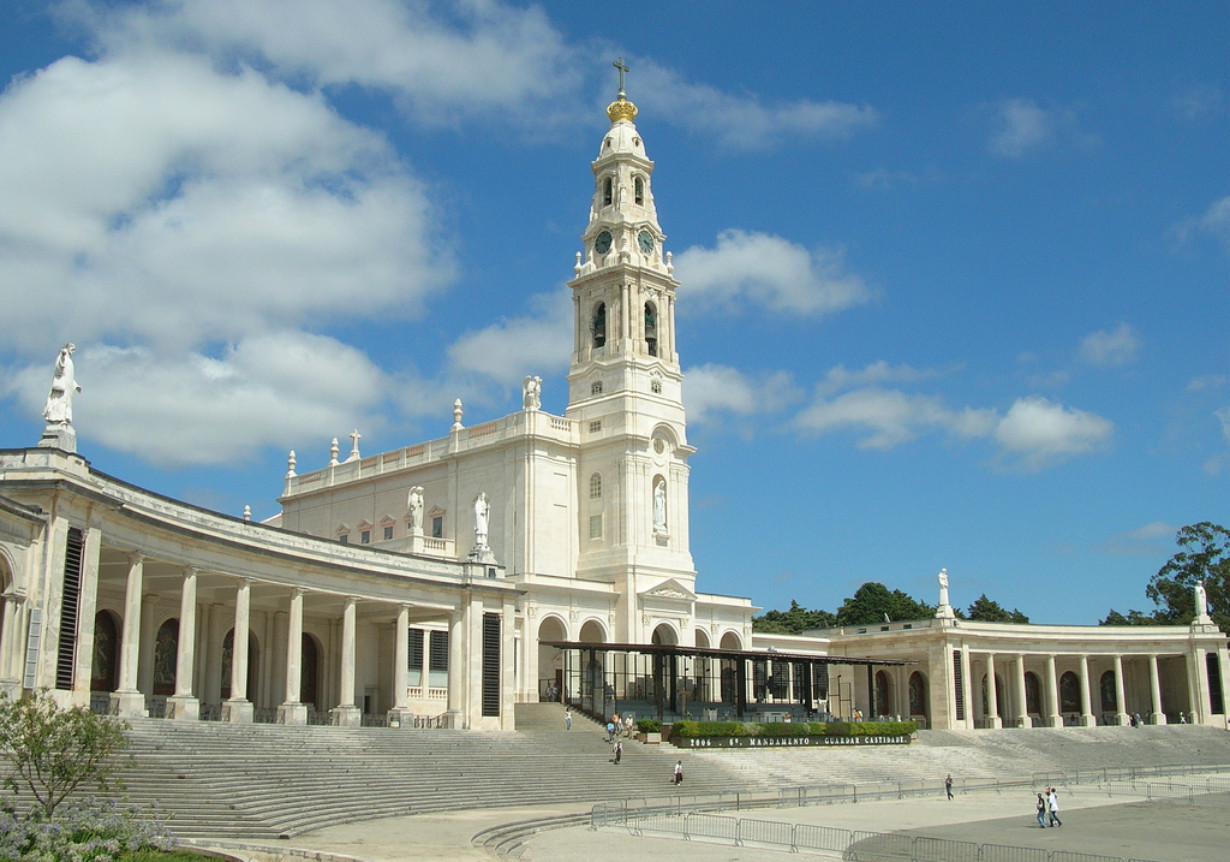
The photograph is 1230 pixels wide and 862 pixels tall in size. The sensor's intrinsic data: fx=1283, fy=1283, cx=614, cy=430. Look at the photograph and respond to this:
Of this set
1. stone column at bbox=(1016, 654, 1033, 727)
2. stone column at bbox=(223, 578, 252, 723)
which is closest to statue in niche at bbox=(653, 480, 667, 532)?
stone column at bbox=(1016, 654, 1033, 727)

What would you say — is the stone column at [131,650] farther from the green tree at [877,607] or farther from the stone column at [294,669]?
the green tree at [877,607]

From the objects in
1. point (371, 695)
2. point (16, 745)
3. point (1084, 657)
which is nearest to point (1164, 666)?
Answer: point (1084, 657)

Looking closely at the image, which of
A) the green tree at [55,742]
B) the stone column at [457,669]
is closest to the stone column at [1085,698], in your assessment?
the stone column at [457,669]

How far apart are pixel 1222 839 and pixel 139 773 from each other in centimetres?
2801

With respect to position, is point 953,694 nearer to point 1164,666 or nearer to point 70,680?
point 1164,666

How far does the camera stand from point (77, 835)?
21812 mm

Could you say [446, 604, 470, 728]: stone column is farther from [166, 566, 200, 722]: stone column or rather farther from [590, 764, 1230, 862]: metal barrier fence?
[166, 566, 200, 722]: stone column

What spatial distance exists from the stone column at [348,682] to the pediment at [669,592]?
81.7 feet

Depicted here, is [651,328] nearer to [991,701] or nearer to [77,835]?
[991,701]

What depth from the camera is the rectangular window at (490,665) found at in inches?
2040

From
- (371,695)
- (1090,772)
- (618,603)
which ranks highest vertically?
(618,603)

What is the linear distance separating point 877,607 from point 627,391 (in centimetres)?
4841

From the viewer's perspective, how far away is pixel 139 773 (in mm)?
31094

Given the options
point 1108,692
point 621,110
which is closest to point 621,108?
point 621,110
